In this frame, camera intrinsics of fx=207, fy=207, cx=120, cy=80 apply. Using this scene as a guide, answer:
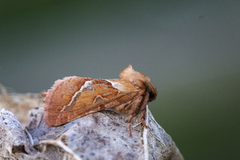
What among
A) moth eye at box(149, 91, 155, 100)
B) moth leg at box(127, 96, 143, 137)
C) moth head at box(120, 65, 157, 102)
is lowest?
moth leg at box(127, 96, 143, 137)

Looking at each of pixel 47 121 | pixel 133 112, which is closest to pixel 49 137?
pixel 47 121

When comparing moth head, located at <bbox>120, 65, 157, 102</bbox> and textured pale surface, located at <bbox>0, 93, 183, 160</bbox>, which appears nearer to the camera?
textured pale surface, located at <bbox>0, 93, 183, 160</bbox>

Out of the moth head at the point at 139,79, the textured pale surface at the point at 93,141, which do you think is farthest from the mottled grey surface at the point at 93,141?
the moth head at the point at 139,79

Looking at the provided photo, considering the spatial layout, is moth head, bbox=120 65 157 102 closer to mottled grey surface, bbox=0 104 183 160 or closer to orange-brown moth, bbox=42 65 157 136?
orange-brown moth, bbox=42 65 157 136

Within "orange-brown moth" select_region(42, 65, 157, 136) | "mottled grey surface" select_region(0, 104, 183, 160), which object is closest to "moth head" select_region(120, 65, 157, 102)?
"orange-brown moth" select_region(42, 65, 157, 136)

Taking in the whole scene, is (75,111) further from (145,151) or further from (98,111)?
(145,151)

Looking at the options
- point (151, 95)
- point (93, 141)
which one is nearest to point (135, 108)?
point (151, 95)

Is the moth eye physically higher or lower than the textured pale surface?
higher
